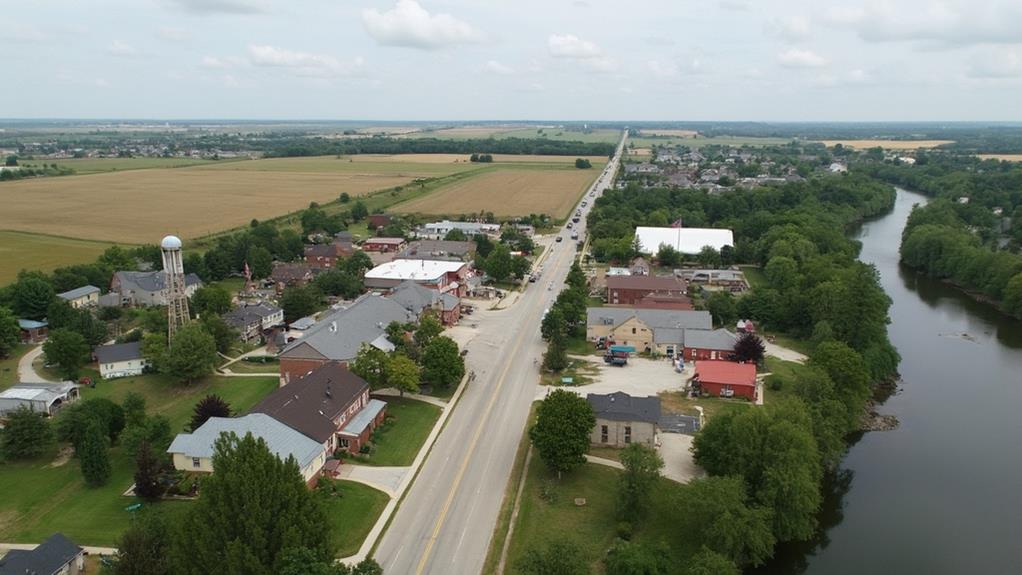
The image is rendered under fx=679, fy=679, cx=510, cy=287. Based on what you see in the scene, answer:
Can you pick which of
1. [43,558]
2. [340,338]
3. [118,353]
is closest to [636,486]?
[43,558]

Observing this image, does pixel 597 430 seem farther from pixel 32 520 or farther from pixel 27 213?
pixel 27 213

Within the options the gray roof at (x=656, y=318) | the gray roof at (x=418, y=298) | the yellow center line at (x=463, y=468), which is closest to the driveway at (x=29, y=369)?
the gray roof at (x=418, y=298)

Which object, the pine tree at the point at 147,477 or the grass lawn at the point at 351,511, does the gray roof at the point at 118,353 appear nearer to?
the pine tree at the point at 147,477

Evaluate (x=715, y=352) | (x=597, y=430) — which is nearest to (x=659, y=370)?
(x=715, y=352)

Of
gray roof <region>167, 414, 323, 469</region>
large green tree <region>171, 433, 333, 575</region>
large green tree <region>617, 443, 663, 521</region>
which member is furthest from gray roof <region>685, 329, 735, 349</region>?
large green tree <region>171, 433, 333, 575</region>

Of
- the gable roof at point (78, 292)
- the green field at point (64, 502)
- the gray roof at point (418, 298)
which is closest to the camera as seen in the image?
the green field at point (64, 502)
